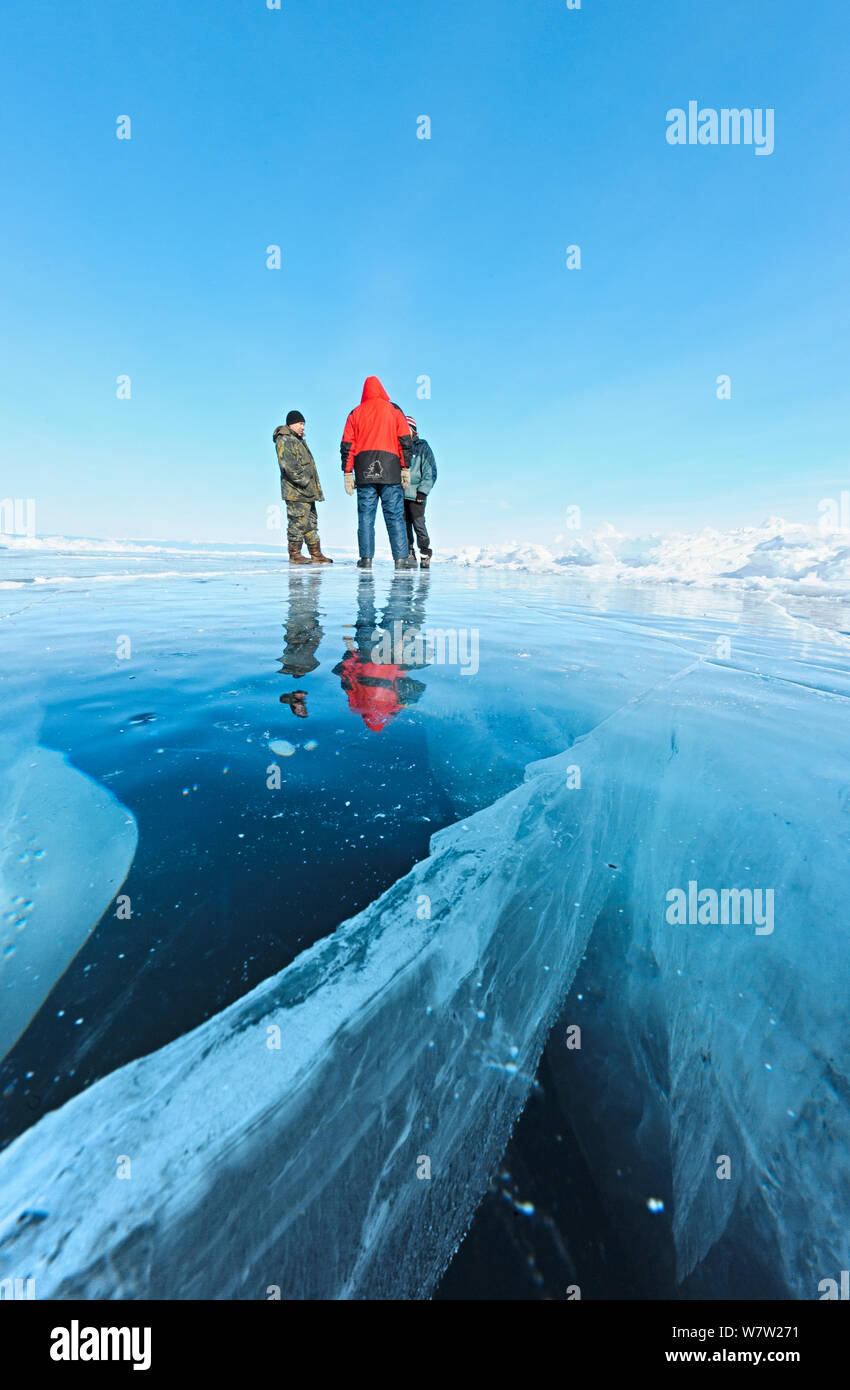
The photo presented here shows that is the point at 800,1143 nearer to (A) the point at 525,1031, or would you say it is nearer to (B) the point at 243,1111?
(A) the point at 525,1031

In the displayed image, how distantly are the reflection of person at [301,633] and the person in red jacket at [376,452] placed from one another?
7.59 feet

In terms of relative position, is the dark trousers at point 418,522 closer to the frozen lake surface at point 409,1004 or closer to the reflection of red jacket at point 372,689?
the reflection of red jacket at point 372,689

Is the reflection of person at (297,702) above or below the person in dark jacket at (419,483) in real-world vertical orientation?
below

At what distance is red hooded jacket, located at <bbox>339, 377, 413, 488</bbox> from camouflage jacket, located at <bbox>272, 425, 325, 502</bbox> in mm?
1493

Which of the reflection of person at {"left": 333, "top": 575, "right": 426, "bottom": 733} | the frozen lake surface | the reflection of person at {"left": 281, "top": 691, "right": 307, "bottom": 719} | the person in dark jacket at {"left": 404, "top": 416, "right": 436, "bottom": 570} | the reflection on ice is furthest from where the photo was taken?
the person in dark jacket at {"left": 404, "top": 416, "right": 436, "bottom": 570}

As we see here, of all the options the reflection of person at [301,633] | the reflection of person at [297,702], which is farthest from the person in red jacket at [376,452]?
the reflection of person at [297,702]

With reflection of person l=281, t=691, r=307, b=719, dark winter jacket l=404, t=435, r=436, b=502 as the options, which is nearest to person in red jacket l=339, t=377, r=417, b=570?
dark winter jacket l=404, t=435, r=436, b=502

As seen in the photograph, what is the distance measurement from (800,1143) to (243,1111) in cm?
81

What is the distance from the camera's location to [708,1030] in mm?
821

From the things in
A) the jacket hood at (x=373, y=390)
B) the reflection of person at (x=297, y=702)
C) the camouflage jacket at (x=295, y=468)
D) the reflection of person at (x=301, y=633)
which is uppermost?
the jacket hood at (x=373, y=390)

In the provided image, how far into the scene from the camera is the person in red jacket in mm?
6898

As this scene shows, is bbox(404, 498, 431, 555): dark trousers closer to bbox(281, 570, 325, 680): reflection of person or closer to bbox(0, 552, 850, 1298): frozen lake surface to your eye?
bbox(281, 570, 325, 680): reflection of person

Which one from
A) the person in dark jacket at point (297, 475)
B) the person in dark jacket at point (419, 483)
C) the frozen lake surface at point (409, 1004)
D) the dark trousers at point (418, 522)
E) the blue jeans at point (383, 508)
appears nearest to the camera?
the frozen lake surface at point (409, 1004)

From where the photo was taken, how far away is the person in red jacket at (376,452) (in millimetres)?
6898
